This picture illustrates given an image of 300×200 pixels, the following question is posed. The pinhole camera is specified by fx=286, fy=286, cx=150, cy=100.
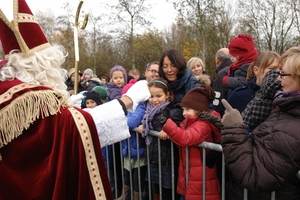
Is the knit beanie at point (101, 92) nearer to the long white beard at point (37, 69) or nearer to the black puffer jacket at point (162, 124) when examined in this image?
the black puffer jacket at point (162, 124)

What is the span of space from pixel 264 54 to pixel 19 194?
7.42 ft

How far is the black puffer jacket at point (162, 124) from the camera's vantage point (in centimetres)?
259

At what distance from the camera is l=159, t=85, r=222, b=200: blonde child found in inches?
88.2

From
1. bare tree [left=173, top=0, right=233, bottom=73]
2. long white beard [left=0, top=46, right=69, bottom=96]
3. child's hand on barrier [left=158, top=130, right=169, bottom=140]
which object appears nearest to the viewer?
long white beard [left=0, top=46, right=69, bottom=96]

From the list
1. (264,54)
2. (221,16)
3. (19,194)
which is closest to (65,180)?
(19,194)

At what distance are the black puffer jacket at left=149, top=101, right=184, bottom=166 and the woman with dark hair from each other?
0.61 ft

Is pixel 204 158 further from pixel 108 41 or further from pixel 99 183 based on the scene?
pixel 108 41

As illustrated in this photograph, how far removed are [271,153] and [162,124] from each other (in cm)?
124

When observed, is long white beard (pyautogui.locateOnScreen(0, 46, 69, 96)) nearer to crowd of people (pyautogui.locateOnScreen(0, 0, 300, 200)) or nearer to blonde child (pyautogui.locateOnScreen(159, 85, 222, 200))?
crowd of people (pyautogui.locateOnScreen(0, 0, 300, 200))

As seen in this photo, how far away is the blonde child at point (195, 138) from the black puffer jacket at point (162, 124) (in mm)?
141

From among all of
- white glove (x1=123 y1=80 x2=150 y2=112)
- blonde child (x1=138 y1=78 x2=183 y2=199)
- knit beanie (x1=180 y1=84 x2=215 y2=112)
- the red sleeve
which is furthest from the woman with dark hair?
white glove (x1=123 y1=80 x2=150 y2=112)

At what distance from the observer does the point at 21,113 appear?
4.59 ft

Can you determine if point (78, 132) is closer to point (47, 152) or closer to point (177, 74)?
point (47, 152)

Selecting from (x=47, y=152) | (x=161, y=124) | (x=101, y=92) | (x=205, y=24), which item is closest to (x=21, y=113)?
(x=47, y=152)
